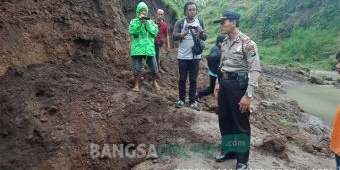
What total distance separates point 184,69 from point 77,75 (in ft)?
6.41

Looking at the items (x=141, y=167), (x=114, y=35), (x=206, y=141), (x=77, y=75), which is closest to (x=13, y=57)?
(x=77, y=75)

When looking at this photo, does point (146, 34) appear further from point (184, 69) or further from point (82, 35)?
point (82, 35)

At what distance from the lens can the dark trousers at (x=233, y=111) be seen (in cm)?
532

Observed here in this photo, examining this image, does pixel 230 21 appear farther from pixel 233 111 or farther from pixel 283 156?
pixel 283 156

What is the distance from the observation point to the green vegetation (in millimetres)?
32906

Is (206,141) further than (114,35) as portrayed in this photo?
No

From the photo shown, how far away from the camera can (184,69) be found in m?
7.65

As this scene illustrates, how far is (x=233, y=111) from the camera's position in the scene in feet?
17.7

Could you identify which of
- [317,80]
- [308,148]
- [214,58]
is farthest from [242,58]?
[317,80]

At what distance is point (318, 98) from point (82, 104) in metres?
13.5

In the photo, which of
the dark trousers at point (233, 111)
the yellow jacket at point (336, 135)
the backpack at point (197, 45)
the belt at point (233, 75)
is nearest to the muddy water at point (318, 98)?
the backpack at point (197, 45)

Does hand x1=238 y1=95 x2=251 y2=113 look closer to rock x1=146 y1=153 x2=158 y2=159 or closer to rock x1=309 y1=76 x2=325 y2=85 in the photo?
rock x1=146 y1=153 x2=158 y2=159

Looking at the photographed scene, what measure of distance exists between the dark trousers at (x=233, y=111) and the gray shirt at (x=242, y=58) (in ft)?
0.64

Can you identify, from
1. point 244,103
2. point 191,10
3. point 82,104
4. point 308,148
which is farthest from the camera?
point 308,148
